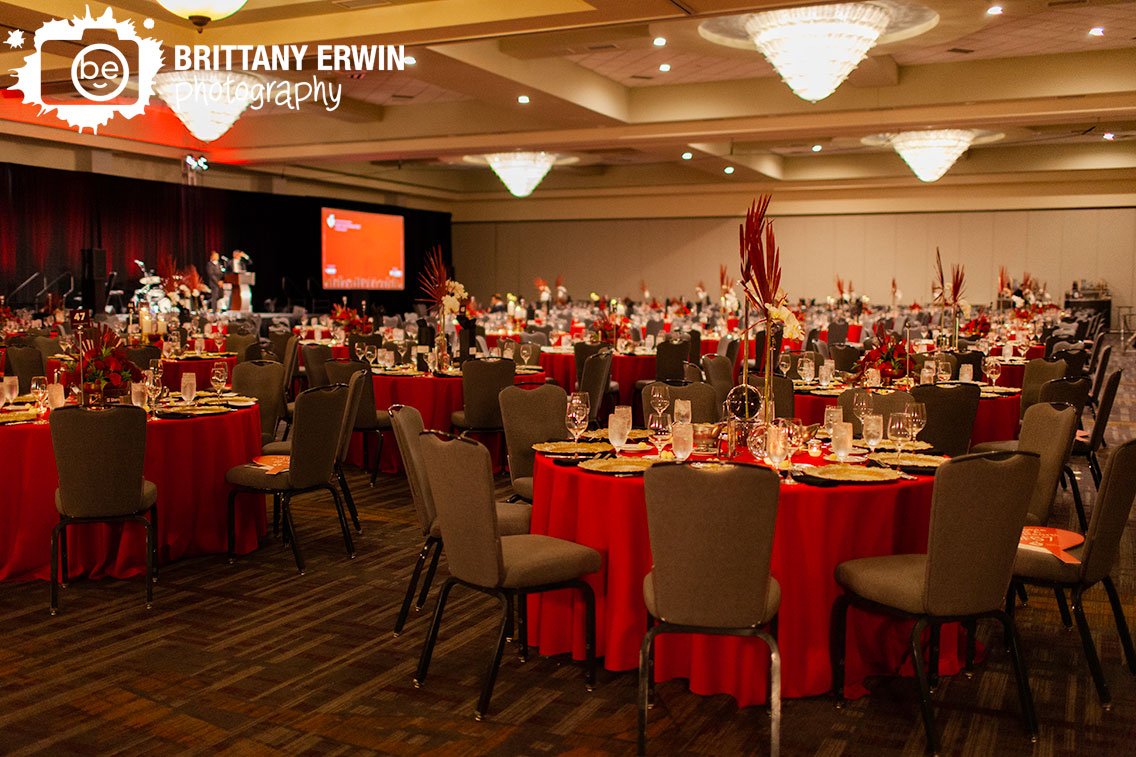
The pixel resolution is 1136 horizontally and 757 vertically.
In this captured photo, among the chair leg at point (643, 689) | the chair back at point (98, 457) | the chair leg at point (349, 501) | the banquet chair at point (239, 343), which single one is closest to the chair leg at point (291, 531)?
the chair leg at point (349, 501)

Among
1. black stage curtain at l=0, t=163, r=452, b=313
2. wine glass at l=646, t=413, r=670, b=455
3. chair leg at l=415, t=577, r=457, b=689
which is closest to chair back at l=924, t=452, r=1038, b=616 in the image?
wine glass at l=646, t=413, r=670, b=455

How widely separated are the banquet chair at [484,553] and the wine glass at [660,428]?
0.68 meters

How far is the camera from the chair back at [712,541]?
3.18 meters

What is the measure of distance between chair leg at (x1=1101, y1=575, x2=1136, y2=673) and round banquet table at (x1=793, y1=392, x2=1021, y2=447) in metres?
3.01

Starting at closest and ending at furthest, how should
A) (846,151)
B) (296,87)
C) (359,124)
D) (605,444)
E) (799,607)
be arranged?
(799,607), (605,444), (296,87), (359,124), (846,151)

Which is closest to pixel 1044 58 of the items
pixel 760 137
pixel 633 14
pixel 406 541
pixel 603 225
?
pixel 760 137

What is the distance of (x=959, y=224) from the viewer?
2327cm

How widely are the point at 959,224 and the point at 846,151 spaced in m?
3.30

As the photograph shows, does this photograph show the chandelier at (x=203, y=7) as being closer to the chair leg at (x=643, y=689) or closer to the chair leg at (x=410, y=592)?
the chair leg at (x=410, y=592)

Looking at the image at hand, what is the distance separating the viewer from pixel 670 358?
10039 mm

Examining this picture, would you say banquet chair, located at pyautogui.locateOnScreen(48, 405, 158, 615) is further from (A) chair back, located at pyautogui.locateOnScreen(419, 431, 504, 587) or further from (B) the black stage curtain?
(B) the black stage curtain

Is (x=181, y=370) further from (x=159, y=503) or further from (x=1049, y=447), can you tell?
(x=1049, y=447)

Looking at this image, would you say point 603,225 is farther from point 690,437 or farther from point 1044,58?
point 690,437

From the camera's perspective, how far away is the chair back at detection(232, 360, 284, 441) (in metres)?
7.09
